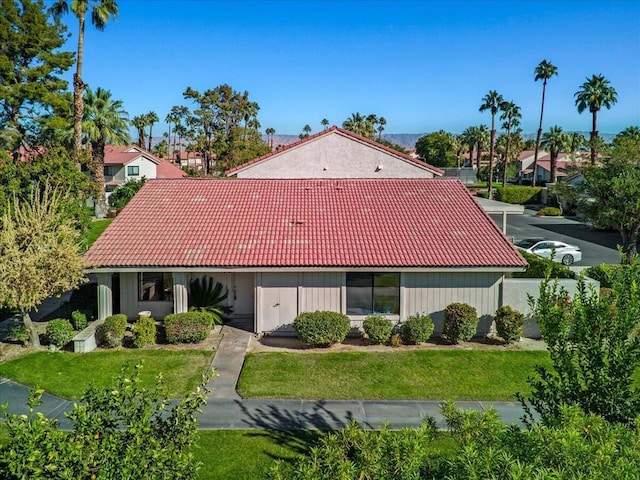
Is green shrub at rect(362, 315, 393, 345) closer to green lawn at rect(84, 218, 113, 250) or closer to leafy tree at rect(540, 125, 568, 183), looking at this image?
green lawn at rect(84, 218, 113, 250)

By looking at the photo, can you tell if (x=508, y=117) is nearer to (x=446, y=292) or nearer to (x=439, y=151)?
(x=439, y=151)

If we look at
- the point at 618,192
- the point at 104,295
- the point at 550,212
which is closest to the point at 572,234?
the point at 550,212

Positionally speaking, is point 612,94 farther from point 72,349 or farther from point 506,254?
point 72,349

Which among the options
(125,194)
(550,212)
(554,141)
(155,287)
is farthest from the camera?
(554,141)

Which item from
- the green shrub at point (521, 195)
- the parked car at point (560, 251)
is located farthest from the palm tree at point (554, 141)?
the parked car at point (560, 251)

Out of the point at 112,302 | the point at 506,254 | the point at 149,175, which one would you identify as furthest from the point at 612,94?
the point at 112,302
